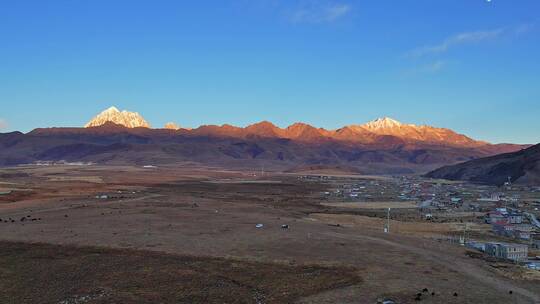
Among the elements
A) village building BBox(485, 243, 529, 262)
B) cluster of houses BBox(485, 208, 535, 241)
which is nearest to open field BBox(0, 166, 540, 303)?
village building BBox(485, 243, 529, 262)

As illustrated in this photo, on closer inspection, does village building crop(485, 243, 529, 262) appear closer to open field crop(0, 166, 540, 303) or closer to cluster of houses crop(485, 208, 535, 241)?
open field crop(0, 166, 540, 303)

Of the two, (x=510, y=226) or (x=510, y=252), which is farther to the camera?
(x=510, y=226)

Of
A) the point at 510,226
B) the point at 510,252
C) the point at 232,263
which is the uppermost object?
the point at 510,226

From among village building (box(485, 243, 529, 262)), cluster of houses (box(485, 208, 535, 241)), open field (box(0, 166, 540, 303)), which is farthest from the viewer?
cluster of houses (box(485, 208, 535, 241))

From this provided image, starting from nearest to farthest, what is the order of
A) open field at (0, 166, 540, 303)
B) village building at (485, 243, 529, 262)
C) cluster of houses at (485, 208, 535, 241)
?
open field at (0, 166, 540, 303)
village building at (485, 243, 529, 262)
cluster of houses at (485, 208, 535, 241)

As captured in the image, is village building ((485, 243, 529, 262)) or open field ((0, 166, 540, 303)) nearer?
open field ((0, 166, 540, 303))

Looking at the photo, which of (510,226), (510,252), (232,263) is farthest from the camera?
(510,226)

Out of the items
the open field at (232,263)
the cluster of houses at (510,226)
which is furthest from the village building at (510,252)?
the cluster of houses at (510,226)

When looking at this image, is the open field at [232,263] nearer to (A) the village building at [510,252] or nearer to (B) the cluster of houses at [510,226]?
(A) the village building at [510,252]

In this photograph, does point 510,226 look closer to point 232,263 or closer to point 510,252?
point 510,252

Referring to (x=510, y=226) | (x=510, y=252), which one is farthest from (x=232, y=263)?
(x=510, y=226)

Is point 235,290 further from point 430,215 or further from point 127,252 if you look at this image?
point 430,215

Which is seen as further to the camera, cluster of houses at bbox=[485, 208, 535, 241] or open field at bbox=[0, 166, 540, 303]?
cluster of houses at bbox=[485, 208, 535, 241]
